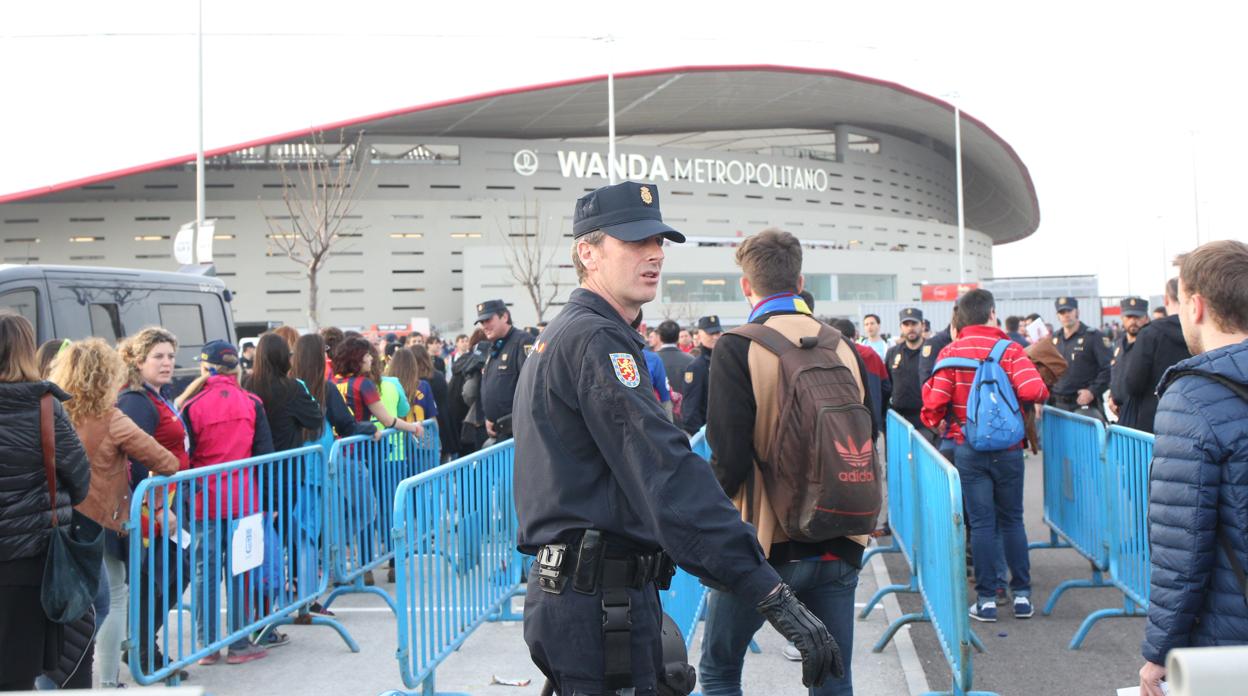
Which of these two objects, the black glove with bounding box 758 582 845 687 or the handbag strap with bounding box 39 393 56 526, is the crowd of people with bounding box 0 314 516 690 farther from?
the black glove with bounding box 758 582 845 687

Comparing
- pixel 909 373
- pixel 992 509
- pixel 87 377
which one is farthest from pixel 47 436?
pixel 909 373

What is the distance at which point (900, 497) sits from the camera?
24.2 feet

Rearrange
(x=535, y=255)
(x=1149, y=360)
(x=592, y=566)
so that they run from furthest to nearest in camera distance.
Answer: (x=535, y=255)
(x=1149, y=360)
(x=592, y=566)

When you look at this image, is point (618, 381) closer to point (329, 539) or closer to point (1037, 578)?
point (329, 539)

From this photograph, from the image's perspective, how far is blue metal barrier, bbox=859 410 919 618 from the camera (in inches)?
253

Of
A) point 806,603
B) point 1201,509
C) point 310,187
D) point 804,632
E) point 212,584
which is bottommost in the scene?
point 212,584

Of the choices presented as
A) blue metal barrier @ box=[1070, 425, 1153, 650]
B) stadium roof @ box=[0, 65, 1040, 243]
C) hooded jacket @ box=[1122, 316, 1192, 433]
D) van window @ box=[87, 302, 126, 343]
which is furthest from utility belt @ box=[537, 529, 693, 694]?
stadium roof @ box=[0, 65, 1040, 243]

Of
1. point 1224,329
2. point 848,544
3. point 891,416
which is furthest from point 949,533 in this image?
point 891,416

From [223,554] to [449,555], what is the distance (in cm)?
146

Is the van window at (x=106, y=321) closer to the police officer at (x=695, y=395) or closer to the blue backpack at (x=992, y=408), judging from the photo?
the police officer at (x=695, y=395)

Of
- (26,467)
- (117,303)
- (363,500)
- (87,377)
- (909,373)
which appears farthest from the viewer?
(117,303)

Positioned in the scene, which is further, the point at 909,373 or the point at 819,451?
the point at 909,373

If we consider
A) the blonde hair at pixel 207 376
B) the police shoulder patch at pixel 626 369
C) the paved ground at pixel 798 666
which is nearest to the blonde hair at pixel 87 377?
the blonde hair at pixel 207 376

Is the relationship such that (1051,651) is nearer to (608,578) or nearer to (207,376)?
(608,578)
